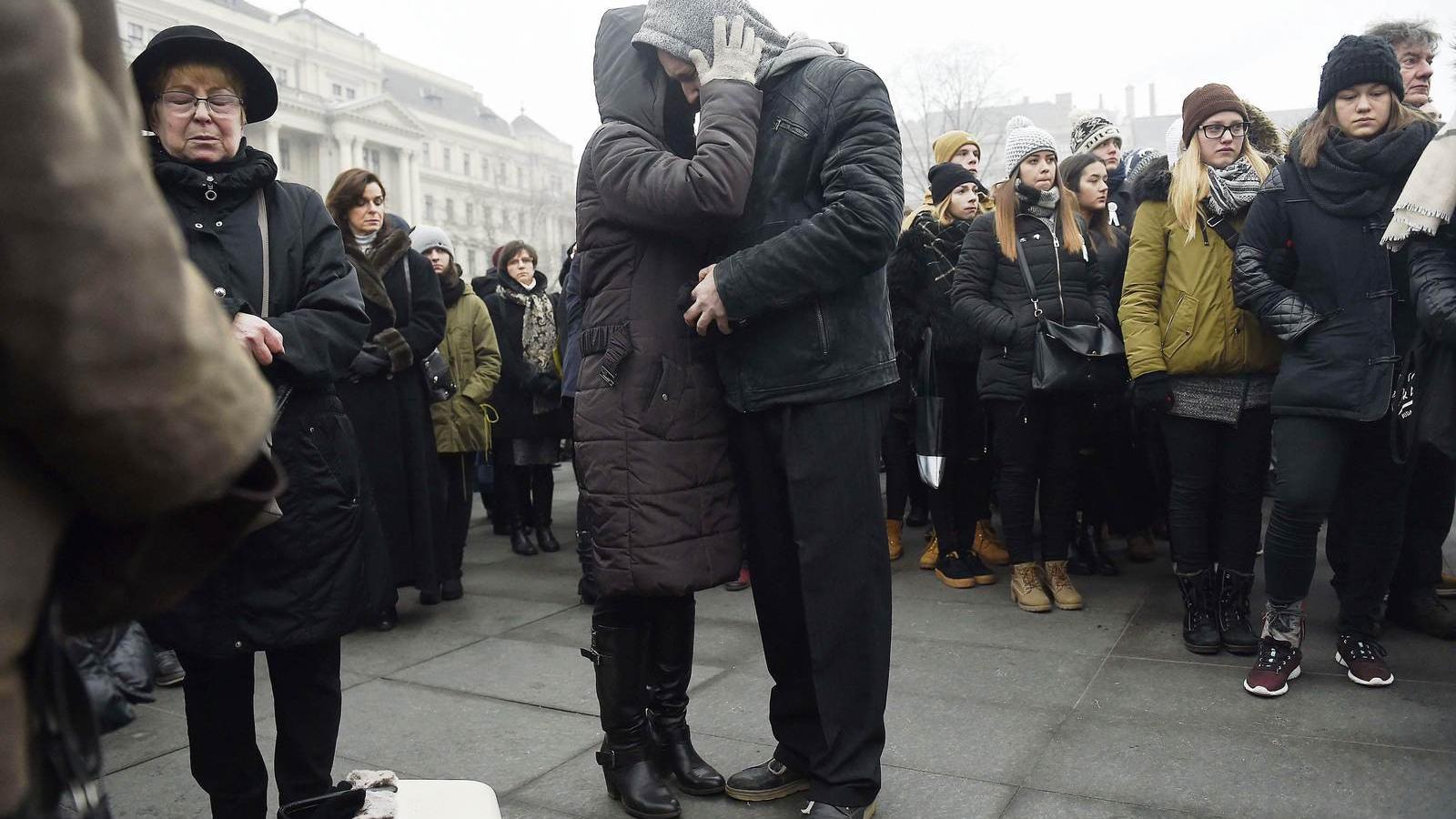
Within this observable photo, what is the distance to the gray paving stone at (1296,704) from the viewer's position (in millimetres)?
3441

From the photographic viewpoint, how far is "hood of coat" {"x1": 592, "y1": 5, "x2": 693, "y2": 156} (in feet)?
9.70

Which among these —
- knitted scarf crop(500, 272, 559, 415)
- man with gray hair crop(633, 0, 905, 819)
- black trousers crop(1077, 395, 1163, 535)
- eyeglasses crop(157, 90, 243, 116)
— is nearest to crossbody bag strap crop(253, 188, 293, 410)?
eyeglasses crop(157, 90, 243, 116)

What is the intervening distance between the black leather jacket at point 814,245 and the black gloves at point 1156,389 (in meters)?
1.87

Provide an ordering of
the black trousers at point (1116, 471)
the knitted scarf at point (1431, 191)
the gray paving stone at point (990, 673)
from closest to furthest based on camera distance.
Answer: the knitted scarf at point (1431, 191)
the gray paving stone at point (990, 673)
the black trousers at point (1116, 471)

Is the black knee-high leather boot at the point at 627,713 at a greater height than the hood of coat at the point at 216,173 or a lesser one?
lesser

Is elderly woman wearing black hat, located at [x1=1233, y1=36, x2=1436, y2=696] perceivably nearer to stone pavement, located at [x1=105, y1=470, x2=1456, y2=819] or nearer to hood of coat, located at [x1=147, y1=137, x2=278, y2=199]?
stone pavement, located at [x1=105, y1=470, x2=1456, y2=819]

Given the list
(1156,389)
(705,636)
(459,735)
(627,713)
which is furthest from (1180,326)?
(459,735)

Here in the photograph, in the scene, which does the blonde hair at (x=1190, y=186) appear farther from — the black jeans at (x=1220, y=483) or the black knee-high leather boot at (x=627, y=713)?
the black knee-high leather boot at (x=627, y=713)

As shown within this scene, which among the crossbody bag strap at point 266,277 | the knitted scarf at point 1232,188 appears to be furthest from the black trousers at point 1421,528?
the crossbody bag strap at point 266,277

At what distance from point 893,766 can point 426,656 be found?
7.92 ft

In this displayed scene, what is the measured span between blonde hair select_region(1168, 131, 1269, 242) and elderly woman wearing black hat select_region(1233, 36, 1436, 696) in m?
0.38

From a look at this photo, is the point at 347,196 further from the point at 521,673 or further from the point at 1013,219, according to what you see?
the point at 1013,219

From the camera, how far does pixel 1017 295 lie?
528cm

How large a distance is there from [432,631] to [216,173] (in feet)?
10.6
